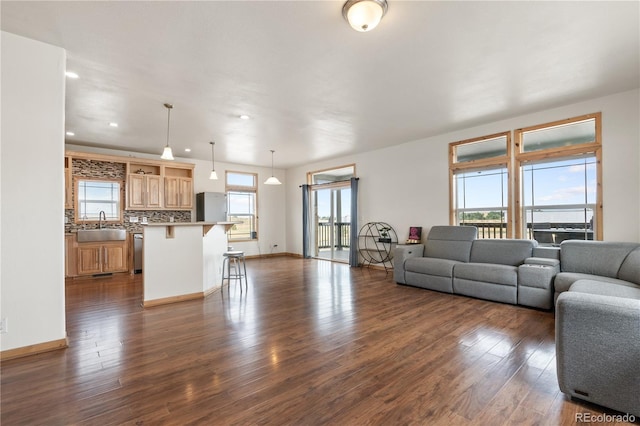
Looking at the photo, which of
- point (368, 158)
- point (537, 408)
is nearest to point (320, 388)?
point (537, 408)

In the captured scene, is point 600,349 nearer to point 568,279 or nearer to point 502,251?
point 568,279

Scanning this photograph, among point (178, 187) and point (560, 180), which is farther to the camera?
point (178, 187)

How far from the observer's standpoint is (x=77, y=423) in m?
1.77

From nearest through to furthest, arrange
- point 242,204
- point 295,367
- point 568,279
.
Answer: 1. point 295,367
2. point 568,279
3. point 242,204

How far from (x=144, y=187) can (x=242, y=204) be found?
268cm

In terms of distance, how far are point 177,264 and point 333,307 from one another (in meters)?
2.33

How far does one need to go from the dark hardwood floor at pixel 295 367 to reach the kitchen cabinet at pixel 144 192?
3120 mm

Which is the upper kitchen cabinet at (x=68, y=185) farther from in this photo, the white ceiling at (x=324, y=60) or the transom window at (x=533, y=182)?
the transom window at (x=533, y=182)

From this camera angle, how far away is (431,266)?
4961mm

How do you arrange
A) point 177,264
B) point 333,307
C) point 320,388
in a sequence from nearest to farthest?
point 320,388 < point 333,307 < point 177,264

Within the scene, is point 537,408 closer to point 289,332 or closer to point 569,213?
point 289,332

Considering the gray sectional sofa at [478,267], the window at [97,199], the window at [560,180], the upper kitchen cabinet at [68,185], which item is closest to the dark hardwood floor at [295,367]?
the gray sectional sofa at [478,267]

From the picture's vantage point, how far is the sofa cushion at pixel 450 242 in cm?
515

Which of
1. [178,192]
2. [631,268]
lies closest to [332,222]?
[178,192]
